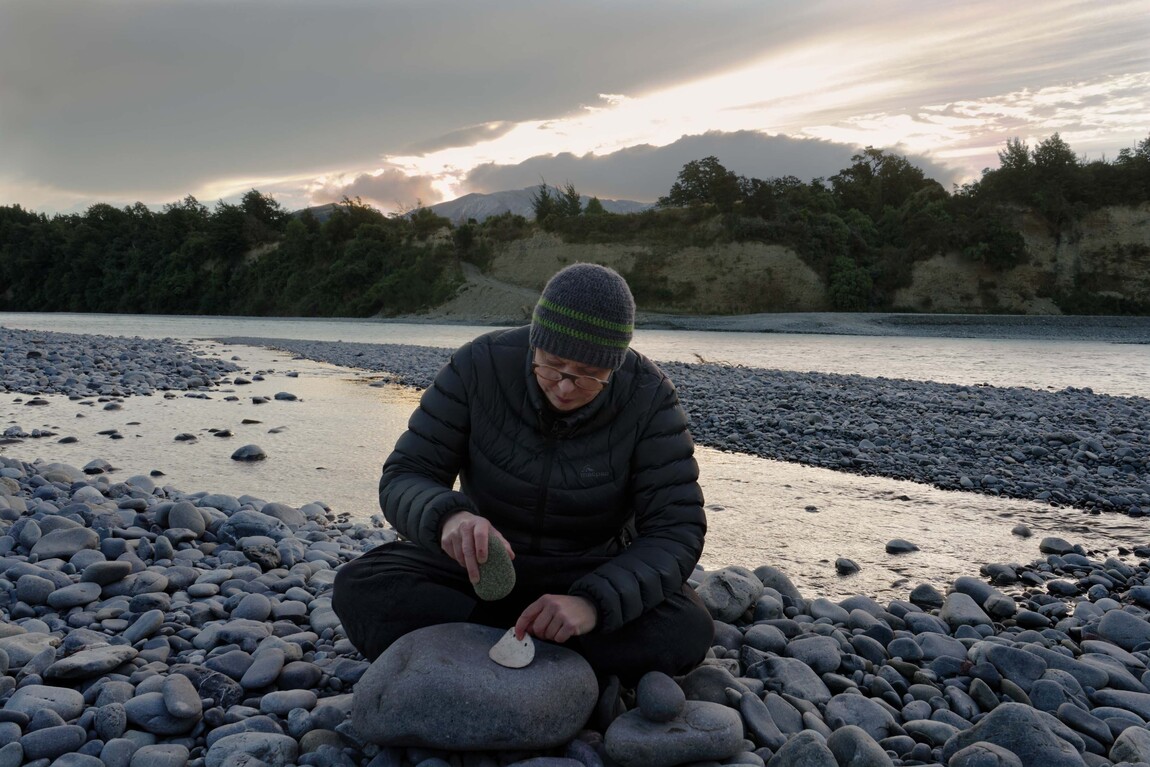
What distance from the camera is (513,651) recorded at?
2.38m

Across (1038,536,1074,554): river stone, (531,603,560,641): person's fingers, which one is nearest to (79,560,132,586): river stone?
(531,603,560,641): person's fingers

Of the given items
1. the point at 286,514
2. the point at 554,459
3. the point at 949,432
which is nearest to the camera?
the point at 554,459

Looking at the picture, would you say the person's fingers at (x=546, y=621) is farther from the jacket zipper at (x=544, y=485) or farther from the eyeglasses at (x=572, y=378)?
the eyeglasses at (x=572, y=378)

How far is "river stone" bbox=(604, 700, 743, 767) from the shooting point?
2.28 meters

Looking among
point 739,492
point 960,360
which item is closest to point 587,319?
point 739,492

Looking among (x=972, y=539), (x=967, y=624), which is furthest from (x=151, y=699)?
(x=972, y=539)

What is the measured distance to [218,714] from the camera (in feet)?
8.09

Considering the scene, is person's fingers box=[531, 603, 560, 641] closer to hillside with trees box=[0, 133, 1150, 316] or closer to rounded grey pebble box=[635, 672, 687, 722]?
rounded grey pebble box=[635, 672, 687, 722]

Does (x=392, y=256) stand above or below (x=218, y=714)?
above

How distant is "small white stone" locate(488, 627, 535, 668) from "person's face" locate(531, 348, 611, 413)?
732 millimetres

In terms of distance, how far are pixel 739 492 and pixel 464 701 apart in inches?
165

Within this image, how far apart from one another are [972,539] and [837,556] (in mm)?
1015

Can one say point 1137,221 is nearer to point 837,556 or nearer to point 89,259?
point 837,556

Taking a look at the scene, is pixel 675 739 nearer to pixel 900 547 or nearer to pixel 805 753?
pixel 805 753
